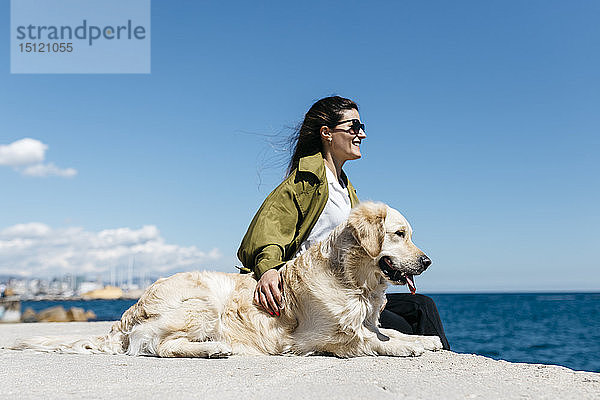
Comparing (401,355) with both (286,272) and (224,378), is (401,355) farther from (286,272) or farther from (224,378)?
(224,378)

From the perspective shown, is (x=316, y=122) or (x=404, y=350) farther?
(x=316, y=122)

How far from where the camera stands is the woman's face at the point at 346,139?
5301mm

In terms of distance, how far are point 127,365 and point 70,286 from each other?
140873 millimetres

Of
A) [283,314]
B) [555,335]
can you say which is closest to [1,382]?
[283,314]

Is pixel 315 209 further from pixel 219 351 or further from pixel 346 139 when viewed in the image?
pixel 219 351

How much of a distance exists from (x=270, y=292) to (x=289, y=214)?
0.89 metres

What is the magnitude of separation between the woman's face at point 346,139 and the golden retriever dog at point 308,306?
1.18 m

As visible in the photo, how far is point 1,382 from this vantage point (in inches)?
130

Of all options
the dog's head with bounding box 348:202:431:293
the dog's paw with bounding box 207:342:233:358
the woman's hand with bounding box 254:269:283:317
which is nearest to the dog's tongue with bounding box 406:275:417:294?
the dog's head with bounding box 348:202:431:293

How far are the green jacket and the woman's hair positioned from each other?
0.46 m

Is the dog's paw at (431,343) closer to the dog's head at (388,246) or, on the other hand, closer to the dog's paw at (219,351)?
the dog's head at (388,246)

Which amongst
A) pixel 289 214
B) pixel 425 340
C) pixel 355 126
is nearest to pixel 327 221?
pixel 289 214

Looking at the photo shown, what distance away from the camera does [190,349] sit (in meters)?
4.38

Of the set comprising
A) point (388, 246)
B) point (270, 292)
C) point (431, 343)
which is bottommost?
point (431, 343)
